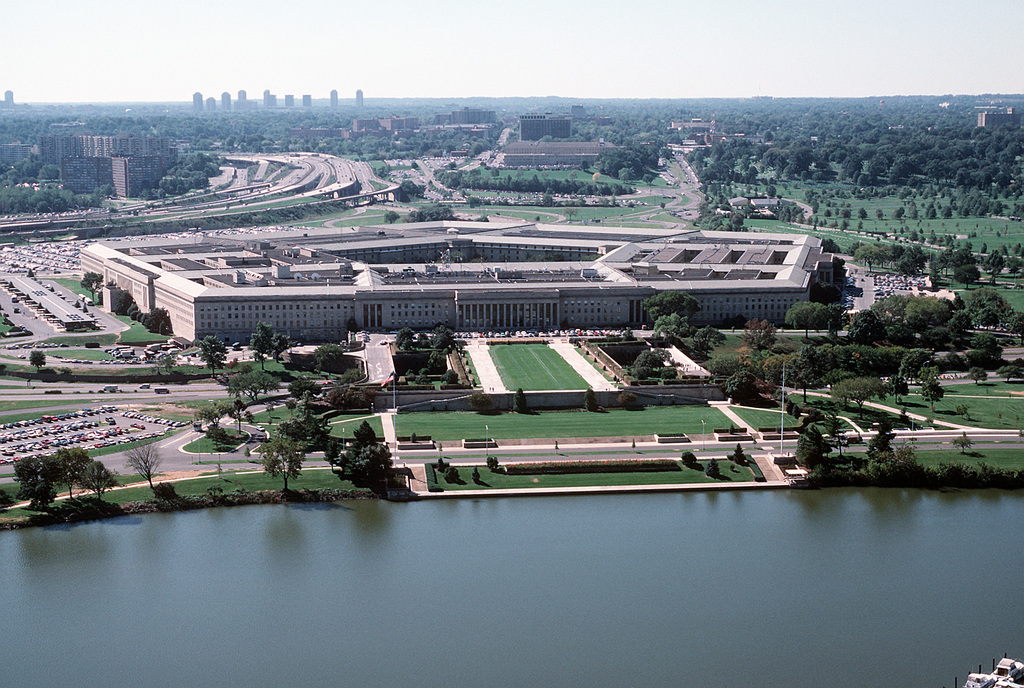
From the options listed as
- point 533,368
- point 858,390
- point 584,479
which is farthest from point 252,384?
point 858,390

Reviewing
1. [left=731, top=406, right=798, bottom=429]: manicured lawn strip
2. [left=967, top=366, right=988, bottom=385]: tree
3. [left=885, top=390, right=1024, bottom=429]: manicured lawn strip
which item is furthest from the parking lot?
[left=967, top=366, right=988, bottom=385]: tree

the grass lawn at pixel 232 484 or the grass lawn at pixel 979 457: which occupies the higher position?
the grass lawn at pixel 979 457

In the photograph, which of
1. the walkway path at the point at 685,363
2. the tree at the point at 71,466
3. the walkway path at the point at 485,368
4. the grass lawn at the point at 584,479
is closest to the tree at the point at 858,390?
the walkway path at the point at 685,363

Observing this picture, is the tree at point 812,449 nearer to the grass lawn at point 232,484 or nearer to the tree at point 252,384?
the grass lawn at point 232,484

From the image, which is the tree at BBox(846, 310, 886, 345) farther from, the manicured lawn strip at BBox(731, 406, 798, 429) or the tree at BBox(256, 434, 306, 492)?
the tree at BBox(256, 434, 306, 492)

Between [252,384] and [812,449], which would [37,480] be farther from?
[812,449]
